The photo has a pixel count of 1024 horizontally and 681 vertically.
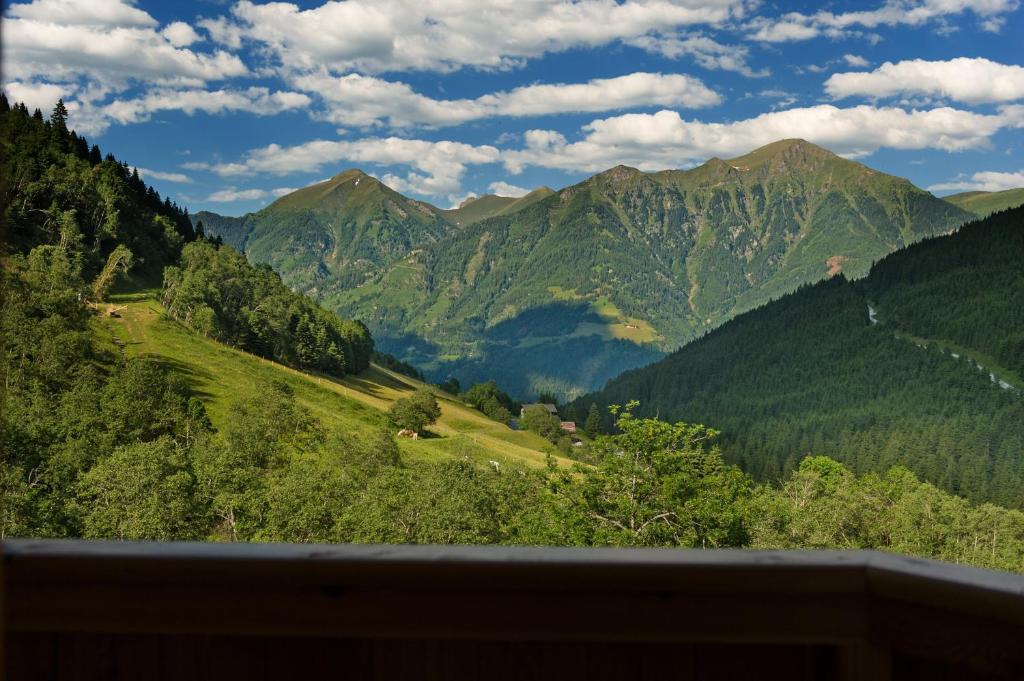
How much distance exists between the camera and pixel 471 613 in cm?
246

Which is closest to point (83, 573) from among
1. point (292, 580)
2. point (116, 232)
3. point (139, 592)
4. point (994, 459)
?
point (139, 592)

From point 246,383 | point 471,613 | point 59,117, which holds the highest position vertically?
point 59,117

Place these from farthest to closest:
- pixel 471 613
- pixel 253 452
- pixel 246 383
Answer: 1. pixel 246 383
2. pixel 253 452
3. pixel 471 613

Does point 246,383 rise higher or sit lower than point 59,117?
lower

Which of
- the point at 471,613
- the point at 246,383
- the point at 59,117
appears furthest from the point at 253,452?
the point at 59,117

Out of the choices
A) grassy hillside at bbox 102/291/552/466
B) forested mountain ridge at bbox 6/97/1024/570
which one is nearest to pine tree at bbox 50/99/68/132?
forested mountain ridge at bbox 6/97/1024/570

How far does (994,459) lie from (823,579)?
19330 cm

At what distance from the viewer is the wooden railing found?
7.94 feet

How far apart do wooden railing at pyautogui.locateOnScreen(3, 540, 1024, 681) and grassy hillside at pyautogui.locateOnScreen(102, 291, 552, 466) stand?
75316 millimetres

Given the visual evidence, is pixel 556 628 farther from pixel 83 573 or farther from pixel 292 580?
pixel 83 573

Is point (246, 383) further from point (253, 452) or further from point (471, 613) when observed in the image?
point (471, 613)

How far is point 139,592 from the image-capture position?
Result: 99.0 inches

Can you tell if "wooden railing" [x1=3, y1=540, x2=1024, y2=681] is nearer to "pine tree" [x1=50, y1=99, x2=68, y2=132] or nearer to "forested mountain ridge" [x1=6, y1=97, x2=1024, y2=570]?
"forested mountain ridge" [x1=6, y1=97, x2=1024, y2=570]

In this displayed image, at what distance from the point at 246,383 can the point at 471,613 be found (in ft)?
293
